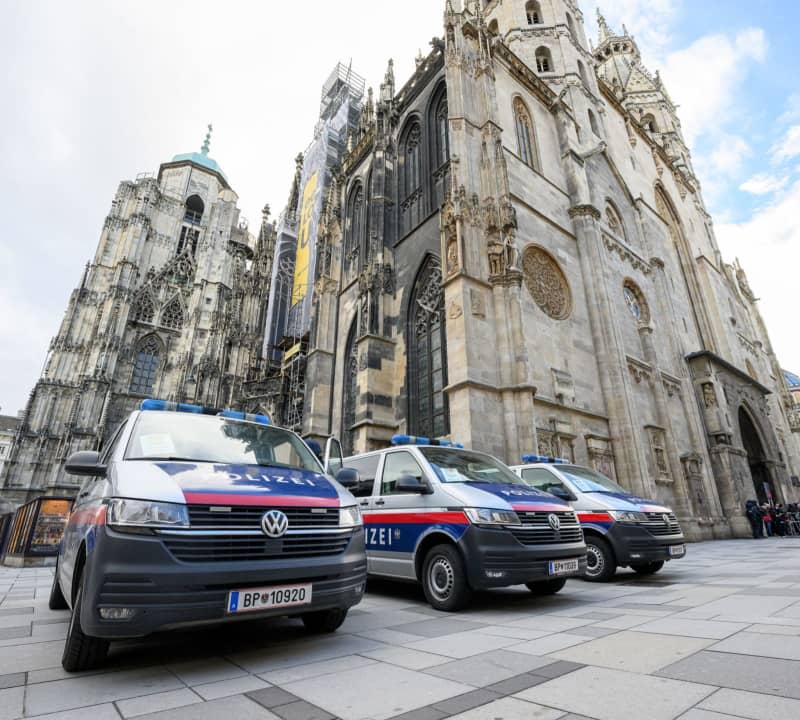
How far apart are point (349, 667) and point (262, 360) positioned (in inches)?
1199

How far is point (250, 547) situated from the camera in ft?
9.09

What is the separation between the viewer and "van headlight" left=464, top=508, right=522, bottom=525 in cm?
443

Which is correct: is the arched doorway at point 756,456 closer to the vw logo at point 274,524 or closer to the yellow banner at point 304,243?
the yellow banner at point 304,243

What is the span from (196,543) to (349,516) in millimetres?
1147

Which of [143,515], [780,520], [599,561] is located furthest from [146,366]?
[780,520]

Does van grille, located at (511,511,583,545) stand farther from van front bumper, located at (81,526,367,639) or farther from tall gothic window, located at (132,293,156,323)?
tall gothic window, located at (132,293,156,323)

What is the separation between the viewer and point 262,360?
31.5 metres

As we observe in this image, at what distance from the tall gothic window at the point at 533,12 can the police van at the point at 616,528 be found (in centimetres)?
2735

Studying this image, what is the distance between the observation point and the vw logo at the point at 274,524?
2854 millimetres

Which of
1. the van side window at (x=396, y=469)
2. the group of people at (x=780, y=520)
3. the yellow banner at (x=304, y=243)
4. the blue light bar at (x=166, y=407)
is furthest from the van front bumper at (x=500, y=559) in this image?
the yellow banner at (x=304, y=243)

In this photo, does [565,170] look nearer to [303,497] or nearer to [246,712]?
[303,497]

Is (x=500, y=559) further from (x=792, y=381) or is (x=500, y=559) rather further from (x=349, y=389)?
(x=792, y=381)

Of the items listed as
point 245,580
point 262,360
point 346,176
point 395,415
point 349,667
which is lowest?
point 349,667

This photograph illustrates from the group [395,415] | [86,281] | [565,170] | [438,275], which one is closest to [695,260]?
[565,170]
